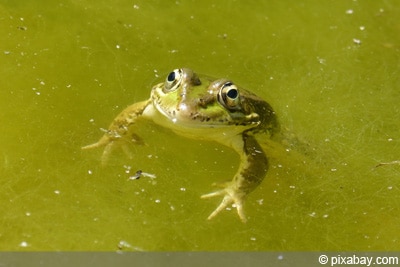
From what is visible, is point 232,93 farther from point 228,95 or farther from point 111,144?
point 111,144

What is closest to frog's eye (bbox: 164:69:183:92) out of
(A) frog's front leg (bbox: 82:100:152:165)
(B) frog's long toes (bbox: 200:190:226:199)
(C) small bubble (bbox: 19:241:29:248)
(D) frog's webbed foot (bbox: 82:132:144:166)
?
(A) frog's front leg (bbox: 82:100:152:165)

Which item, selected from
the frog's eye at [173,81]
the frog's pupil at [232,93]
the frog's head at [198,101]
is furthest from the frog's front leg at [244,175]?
the frog's eye at [173,81]

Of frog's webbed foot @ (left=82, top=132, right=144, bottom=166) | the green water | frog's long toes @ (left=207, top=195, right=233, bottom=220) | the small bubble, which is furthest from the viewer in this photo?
frog's webbed foot @ (left=82, top=132, right=144, bottom=166)

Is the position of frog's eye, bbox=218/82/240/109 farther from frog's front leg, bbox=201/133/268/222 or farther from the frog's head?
frog's front leg, bbox=201/133/268/222

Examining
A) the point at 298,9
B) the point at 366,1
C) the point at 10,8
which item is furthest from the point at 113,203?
the point at 366,1

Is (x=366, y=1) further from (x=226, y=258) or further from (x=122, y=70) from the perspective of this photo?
(x=226, y=258)

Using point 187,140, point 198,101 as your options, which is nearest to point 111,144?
point 187,140
